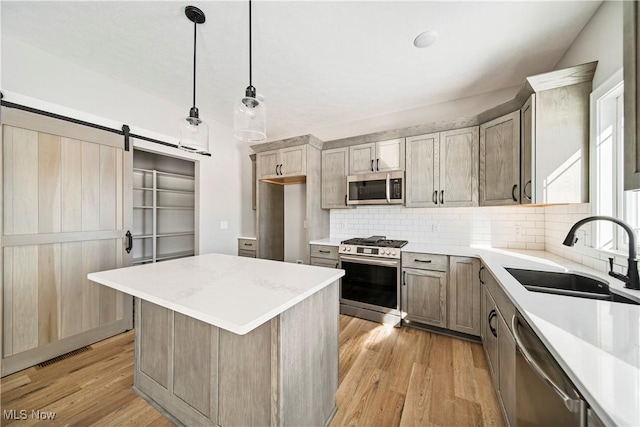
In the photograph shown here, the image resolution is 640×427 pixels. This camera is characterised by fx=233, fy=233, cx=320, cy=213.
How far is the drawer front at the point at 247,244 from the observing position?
4.00 m

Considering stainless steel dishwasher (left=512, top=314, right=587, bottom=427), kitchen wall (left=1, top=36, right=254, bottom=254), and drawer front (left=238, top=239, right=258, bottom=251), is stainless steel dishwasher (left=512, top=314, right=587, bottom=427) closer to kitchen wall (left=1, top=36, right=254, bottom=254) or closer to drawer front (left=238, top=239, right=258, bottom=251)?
drawer front (left=238, top=239, right=258, bottom=251)

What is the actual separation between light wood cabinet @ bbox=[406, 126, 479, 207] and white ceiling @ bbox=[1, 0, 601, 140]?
59cm

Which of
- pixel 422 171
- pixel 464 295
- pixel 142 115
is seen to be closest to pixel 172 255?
pixel 142 115

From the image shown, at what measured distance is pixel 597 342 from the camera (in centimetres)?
76

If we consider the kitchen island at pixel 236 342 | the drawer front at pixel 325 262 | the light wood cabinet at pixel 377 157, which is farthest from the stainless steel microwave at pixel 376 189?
the kitchen island at pixel 236 342

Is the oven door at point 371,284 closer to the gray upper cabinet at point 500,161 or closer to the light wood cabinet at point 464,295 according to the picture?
the light wood cabinet at point 464,295

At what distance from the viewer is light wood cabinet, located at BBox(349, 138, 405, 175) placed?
2.97 metres

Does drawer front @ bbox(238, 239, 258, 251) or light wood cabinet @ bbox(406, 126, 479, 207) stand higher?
light wood cabinet @ bbox(406, 126, 479, 207)

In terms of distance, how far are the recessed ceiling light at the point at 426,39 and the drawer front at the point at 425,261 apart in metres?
2.00

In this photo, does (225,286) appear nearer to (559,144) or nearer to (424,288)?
(424,288)

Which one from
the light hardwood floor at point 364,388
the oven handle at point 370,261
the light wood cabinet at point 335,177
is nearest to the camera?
the light hardwood floor at point 364,388

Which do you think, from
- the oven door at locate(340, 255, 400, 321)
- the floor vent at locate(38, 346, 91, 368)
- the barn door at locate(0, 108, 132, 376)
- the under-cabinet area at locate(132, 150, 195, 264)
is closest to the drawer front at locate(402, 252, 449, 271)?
the oven door at locate(340, 255, 400, 321)

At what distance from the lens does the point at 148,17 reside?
5.82ft

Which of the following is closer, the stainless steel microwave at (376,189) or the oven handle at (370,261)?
the oven handle at (370,261)
